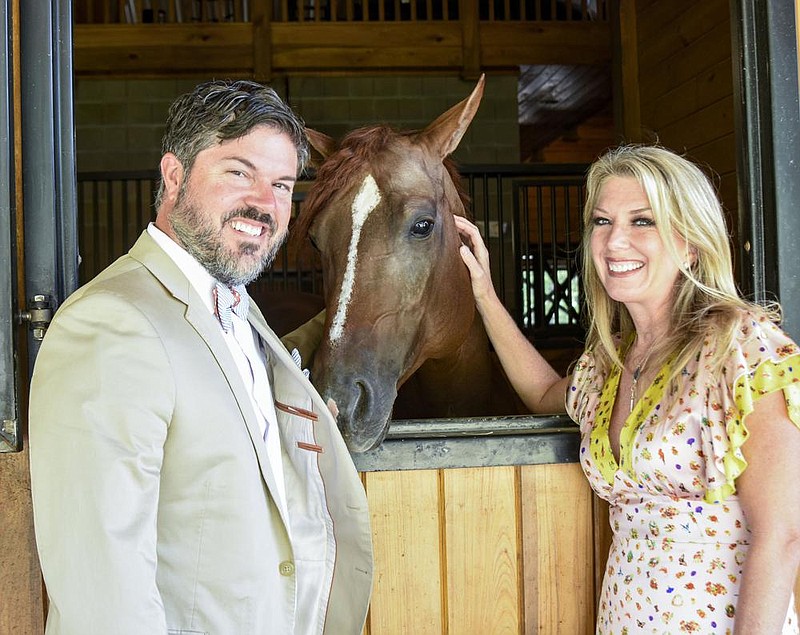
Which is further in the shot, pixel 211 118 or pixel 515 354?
pixel 515 354

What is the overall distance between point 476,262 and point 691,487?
35.6 inches

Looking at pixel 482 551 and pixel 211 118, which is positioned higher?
pixel 211 118

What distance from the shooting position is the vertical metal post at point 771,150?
160 cm

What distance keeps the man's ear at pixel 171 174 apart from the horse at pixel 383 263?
58cm

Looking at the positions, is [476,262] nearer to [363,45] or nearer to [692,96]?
[692,96]

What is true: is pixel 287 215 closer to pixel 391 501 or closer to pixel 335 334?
Answer: pixel 335 334

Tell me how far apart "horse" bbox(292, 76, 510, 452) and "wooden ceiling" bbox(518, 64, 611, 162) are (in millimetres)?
4701

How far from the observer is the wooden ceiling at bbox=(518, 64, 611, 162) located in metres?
7.29

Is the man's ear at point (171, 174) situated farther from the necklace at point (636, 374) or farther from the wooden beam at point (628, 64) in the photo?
the wooden beam at point (628, 64)

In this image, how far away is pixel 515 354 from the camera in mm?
1959

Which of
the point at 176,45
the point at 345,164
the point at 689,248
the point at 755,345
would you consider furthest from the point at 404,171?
the point at 176,45

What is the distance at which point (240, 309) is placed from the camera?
4.36 ft

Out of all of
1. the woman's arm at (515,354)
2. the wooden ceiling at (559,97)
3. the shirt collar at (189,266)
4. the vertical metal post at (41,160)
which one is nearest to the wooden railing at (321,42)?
the wooden ceiling at (559,97)

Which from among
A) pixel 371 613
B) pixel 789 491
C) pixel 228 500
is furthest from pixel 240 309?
pixel 789 491
